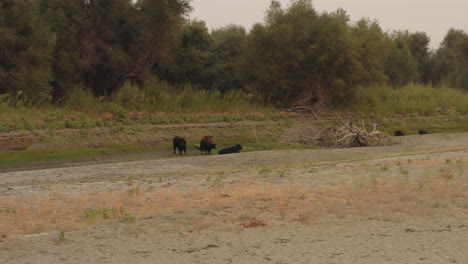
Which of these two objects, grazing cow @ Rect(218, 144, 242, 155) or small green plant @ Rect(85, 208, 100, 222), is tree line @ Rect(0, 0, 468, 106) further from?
small green plant @ Rect(85, 208, 100, 222)

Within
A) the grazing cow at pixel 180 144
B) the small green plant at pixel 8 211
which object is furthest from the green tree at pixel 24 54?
the small green plant at pixel 8 211

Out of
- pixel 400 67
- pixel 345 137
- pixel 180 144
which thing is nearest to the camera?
pixel 180 144

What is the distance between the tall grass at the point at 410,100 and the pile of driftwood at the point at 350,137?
9284mm

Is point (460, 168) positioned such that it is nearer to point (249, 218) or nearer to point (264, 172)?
point (264, 172)

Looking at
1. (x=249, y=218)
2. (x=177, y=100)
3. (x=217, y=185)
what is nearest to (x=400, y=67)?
(x=177, y=100)

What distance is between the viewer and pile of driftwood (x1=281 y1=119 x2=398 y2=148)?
106 feet

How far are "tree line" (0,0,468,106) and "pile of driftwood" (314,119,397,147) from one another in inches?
294

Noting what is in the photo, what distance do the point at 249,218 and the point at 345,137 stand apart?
868 inches

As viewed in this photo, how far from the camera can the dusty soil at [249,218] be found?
328 inches

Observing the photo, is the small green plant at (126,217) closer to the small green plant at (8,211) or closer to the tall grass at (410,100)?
the small green plant at (8,211)

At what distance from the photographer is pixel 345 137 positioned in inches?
1257

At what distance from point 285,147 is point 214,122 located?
6499 mm

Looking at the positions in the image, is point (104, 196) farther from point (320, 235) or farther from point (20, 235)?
point (320, 235)

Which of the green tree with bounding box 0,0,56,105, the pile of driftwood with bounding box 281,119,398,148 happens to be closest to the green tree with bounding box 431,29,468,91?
the pile of driftwood with bounding box 281,119,398,148
